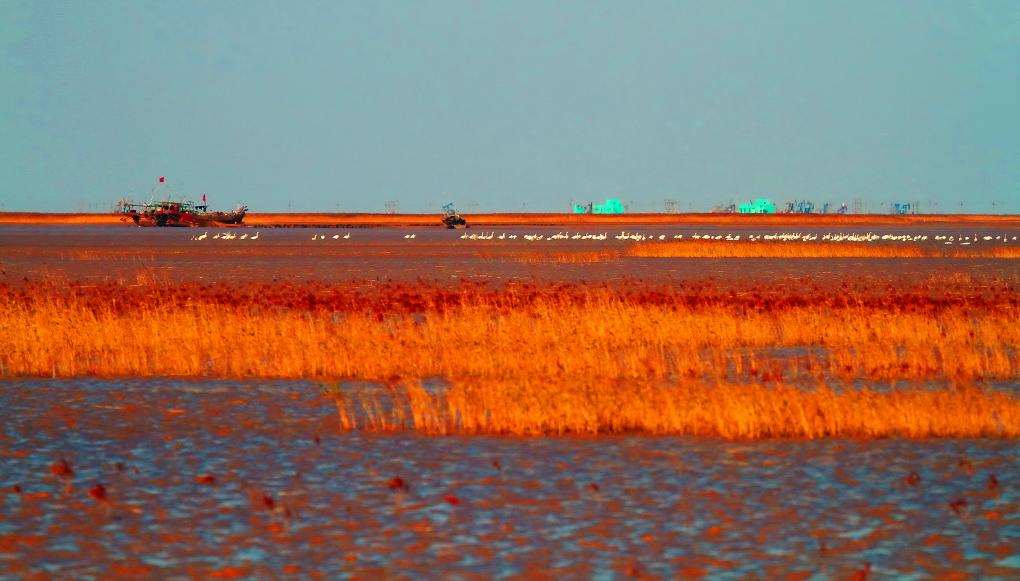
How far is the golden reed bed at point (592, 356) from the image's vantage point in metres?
17.9

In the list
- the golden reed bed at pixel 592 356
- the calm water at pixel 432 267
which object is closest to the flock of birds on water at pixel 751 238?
the calm water at pixel 432 267

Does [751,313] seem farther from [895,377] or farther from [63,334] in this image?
[63,334]

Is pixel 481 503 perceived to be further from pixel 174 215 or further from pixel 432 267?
pixel 174 215

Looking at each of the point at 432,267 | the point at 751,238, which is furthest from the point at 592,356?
the point at 751,238

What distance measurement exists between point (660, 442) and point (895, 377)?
7.18m

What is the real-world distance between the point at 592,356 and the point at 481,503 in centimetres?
1058

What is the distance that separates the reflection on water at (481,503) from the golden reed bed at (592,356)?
82cm

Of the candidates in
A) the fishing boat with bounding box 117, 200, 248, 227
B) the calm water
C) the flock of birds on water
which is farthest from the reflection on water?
the fishing boat with bounding box 117, 200, 248, 227

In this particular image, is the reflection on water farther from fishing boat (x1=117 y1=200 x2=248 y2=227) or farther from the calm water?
fishing boat (x1=117 y1=200 x2=248 y2=227)

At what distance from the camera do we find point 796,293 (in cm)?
4178

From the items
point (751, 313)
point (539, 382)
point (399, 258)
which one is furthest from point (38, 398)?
point (399, 258)

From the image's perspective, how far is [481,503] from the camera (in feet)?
44.6

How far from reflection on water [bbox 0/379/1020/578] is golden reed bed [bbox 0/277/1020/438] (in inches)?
32.4

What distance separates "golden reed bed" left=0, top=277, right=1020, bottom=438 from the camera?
17.9 metres
